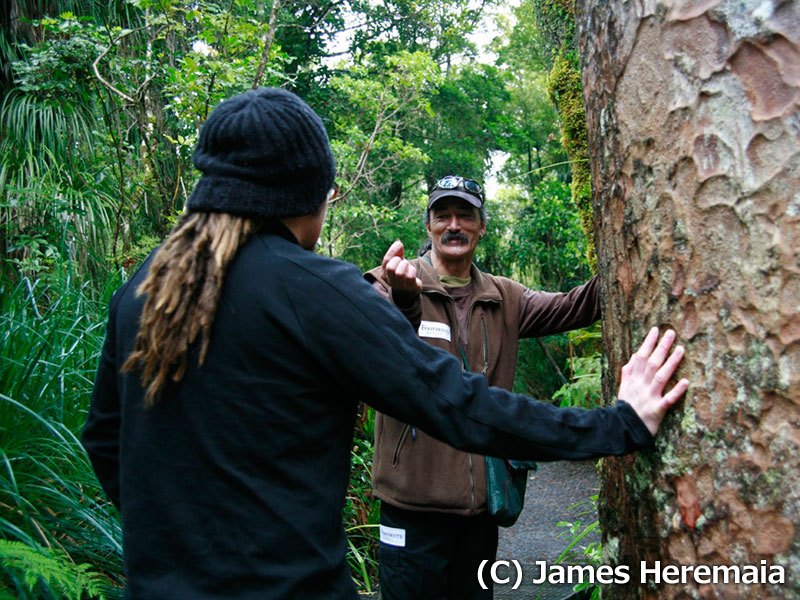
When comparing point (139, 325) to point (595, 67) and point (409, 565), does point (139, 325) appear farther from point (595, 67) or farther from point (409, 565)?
point (409, 565)

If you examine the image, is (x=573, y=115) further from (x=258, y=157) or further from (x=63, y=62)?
(x=63, y=62)

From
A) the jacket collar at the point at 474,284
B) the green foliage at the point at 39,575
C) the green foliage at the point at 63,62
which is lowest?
the green foliage at the point at 39,575

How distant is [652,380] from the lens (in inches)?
65.1

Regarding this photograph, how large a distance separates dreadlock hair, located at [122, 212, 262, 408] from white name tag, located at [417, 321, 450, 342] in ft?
5.02

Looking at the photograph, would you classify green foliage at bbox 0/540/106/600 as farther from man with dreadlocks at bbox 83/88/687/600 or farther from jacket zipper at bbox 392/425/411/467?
jacket zipper at bbox 392/425/411/467

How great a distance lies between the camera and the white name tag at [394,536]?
2863 millimetres

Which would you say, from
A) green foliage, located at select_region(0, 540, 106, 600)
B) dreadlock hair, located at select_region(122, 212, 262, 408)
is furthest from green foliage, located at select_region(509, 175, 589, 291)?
dreadlock hair, located at select_region(122, 212, 262, 408)

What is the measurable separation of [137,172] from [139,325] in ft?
18.2

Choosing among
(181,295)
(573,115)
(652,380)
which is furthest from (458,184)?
(181,295)

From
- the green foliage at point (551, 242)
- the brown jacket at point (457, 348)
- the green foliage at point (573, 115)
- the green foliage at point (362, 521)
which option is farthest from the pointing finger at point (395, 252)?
the green foliage at point (551, 242)

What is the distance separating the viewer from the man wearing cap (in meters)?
2.79

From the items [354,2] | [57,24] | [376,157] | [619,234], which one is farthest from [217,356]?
[354,2]

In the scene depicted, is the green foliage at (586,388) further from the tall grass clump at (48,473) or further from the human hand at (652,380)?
the human hand at (652,380)

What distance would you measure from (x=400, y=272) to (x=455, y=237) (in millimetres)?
831
